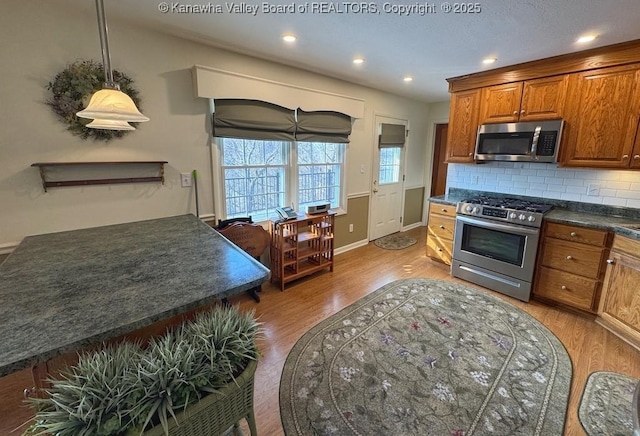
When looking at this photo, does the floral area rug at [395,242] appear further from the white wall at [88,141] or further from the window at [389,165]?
the white wall at [88,141]

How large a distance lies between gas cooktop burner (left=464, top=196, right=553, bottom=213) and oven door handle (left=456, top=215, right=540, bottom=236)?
188mm

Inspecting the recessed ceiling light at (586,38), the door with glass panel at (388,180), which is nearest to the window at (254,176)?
the door with glass panel at (388,180)

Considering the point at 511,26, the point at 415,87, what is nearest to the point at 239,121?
the point at 511,26

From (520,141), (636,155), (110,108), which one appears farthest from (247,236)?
(636,155)

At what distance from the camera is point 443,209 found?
3.74 metres

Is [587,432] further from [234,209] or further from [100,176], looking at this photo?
[100,176]

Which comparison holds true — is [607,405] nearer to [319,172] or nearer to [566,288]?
[566,288]

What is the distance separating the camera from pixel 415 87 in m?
4.23

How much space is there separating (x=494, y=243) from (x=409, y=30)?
2.35 metres

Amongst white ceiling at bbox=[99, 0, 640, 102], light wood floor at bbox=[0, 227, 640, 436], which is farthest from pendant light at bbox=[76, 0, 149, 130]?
light wood floor at bbox=[0, 227, 640, 436]

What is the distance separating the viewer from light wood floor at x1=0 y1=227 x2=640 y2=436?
1796 mm

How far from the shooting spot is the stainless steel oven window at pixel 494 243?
10.0 ft

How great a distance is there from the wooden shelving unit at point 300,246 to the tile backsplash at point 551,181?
1.99 meters

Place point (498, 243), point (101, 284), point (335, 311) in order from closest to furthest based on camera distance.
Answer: point (101, 284) < point (335, 311) < point (498, 243)
